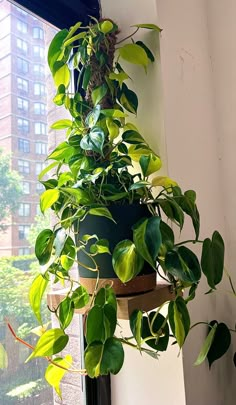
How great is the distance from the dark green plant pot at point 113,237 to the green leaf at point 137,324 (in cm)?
5

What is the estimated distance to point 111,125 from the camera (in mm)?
729

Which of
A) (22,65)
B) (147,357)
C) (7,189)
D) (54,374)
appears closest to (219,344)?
(147,357)

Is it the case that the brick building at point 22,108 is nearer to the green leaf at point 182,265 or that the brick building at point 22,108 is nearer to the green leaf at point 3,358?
the green leaf at point 3,358

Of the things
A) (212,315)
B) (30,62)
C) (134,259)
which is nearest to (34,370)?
(134,259)

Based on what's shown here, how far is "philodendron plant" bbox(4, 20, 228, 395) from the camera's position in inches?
24.4

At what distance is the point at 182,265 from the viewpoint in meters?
0.63

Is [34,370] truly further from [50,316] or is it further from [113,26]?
[113,26]

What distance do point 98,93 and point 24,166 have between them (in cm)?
25

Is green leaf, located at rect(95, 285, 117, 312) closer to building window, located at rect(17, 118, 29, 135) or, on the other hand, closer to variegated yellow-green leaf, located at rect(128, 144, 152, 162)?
variegated yellow-green leaf, located at rect(128, 144, 152, 162)

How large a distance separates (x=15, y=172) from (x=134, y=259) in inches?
14.5

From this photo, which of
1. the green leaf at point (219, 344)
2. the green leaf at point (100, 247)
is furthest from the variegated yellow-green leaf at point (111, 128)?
the green leaf at point (219, 344)

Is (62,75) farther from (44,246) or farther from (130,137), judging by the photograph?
(44,246)

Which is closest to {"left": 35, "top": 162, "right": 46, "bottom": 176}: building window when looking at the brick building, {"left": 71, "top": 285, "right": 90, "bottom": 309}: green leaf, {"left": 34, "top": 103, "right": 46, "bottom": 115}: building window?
the brick building

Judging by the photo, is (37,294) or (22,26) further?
(22,26)
